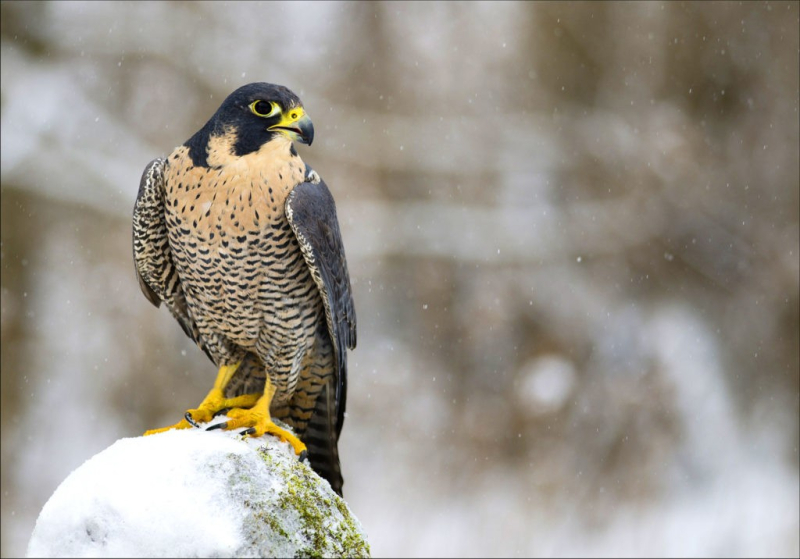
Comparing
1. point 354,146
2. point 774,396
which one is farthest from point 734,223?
point 354,146

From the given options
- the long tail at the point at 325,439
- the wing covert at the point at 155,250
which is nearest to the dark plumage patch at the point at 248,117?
the wing covert at the point at 155,250

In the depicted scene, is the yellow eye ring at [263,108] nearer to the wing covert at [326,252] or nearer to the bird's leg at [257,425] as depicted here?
the wing covert at [326,252]

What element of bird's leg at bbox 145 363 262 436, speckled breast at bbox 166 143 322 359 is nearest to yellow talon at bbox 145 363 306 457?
bird's leg at bbox 145 363 262 436

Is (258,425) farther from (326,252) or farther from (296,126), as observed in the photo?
(296,126)

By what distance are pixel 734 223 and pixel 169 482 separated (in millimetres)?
6132

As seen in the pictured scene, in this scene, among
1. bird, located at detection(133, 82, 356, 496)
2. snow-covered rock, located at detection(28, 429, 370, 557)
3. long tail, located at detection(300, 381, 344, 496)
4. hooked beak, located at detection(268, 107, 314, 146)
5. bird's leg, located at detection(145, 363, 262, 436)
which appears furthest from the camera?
long tail, located at detection(300, 381, 344, 496)

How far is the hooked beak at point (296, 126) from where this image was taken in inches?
89.3

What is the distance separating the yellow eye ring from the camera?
2.32m

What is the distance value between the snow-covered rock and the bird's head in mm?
819

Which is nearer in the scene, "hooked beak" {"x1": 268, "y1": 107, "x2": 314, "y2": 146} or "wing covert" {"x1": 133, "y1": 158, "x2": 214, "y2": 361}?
"hooked beak" {"x1": 268, "y1": 107, "x2": 314, "y2": 146}

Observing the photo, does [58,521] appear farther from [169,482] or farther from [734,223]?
[734,223]

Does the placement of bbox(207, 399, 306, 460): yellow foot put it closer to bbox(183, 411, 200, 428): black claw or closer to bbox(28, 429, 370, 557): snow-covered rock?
bbox(183, 411, 200, 428): black claw

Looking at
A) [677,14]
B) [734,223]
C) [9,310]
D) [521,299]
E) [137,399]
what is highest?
[677,14]

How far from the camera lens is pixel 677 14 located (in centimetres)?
749
